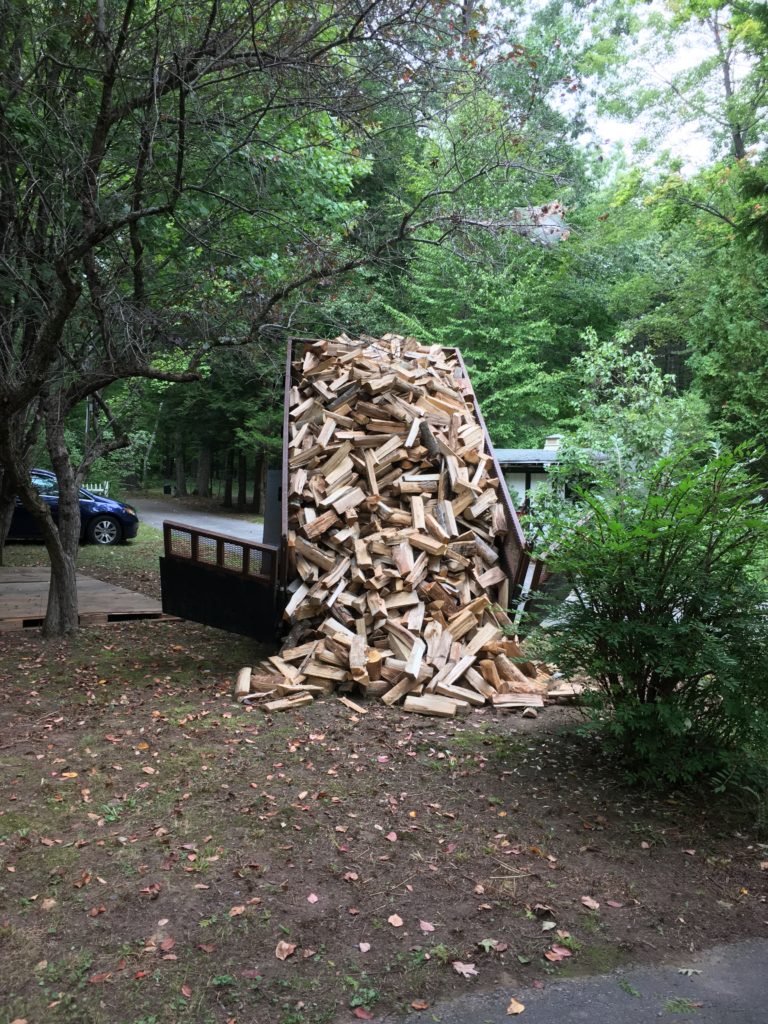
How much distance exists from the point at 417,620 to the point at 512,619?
2.87 feet

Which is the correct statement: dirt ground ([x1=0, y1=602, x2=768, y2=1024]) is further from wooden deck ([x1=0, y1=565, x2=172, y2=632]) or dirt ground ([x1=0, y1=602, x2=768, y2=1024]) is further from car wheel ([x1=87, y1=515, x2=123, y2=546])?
car wheel ([x1=87, y1=515, x2=123, y2=546])

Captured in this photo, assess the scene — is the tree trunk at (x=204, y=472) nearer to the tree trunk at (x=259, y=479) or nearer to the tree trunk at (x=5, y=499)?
the tree trunk at (x=259, y=479)

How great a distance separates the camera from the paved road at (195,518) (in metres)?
19.4

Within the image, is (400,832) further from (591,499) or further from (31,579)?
(31,579)

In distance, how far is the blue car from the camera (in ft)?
49.9

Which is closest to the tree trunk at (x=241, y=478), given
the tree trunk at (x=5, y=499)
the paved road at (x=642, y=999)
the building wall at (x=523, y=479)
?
the building wall at (x=523, y=479)

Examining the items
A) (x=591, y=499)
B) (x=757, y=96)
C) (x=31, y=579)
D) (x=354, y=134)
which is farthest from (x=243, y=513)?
(x=591, y=499)

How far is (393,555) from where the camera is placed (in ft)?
20.2

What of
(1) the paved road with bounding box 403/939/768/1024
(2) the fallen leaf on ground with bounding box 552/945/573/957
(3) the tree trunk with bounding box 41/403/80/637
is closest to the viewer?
(1) the paved road with bounding box 403/939/768/1024

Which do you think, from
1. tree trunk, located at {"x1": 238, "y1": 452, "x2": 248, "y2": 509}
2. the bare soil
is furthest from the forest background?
the bare soil

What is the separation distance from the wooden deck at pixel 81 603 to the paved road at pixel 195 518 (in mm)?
6535

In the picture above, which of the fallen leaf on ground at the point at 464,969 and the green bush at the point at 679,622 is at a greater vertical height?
the green bush at the point at 679,622

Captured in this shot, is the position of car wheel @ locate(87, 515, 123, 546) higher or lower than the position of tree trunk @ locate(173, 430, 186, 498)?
lower

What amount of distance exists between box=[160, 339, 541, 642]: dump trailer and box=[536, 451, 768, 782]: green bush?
161 centimetres
